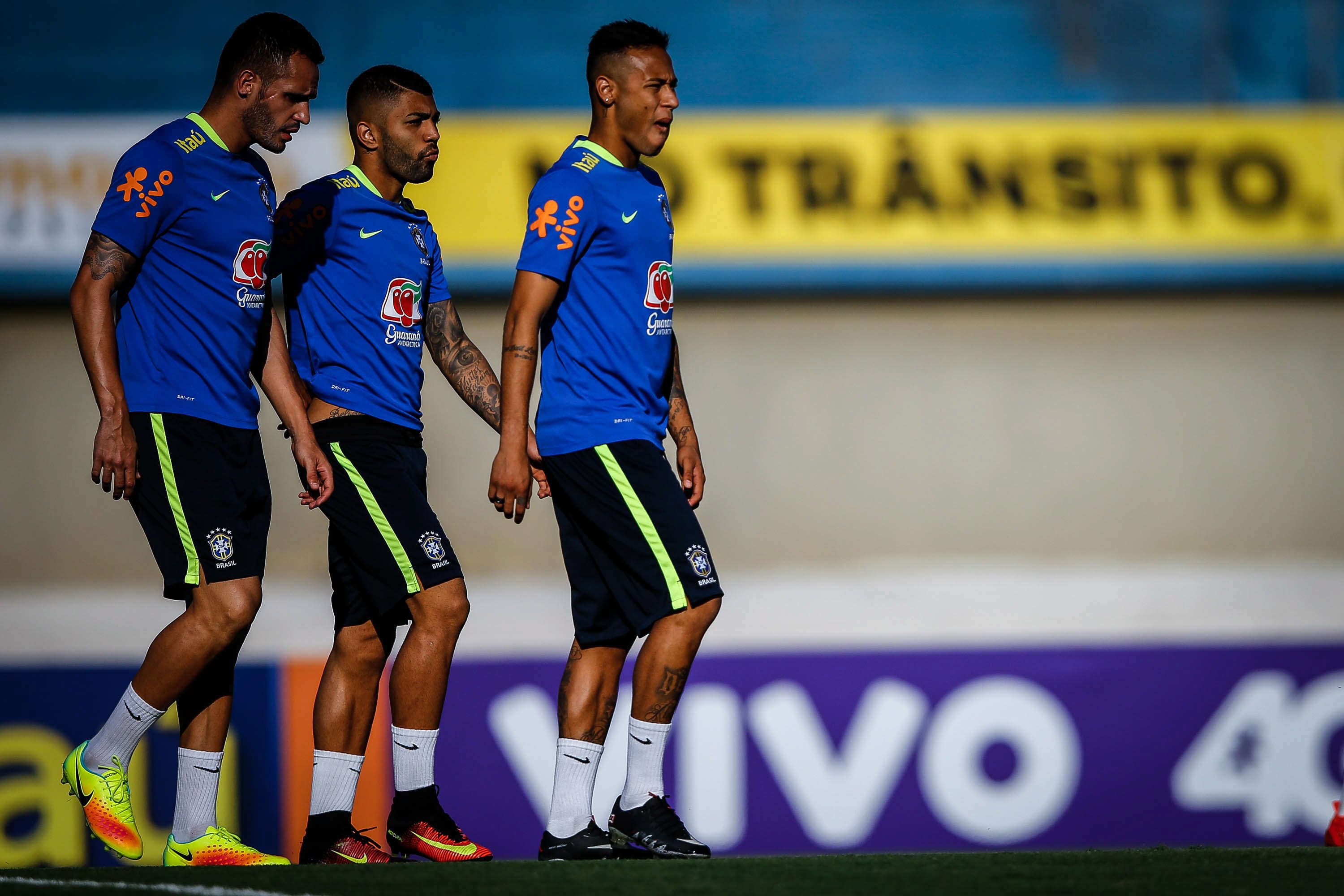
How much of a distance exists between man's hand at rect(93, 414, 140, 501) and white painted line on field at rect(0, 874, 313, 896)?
0.82 metres

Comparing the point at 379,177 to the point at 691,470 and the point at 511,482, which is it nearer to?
the point at 511,482

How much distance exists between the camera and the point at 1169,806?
23.9 feet

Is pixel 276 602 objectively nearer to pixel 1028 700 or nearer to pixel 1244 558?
pixel 1028 700

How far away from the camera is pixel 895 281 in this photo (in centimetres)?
913

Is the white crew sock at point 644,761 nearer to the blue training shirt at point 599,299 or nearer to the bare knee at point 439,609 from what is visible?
the bare knee at point 439,609

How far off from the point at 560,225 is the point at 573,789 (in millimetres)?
1377

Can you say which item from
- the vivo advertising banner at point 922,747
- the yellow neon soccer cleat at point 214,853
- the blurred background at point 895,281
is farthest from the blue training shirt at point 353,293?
the blurred background at point 895,281

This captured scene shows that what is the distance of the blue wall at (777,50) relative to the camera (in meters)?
9.28

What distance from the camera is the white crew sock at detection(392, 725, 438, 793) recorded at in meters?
3.67

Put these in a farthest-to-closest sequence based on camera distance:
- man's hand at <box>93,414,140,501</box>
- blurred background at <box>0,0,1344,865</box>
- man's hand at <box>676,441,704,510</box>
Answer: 1. blurred background at <box>0,0,1344,865</box>
2. man's hand at <box>676,441,704,510</box>
3. man's hand at <box>93,414,140,501</box>

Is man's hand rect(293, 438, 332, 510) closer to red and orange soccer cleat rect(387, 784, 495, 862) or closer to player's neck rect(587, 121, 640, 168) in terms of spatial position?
red and orange soccer cleat rect(387, 784, 495, 862)

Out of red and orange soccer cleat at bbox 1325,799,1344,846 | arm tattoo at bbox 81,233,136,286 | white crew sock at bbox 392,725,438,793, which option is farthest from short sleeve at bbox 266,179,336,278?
red and orange soccer cleat at bbox 1325,799,1344,846

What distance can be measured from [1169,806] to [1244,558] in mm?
2441

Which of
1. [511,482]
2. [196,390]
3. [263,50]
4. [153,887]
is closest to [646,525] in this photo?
[511,482]
